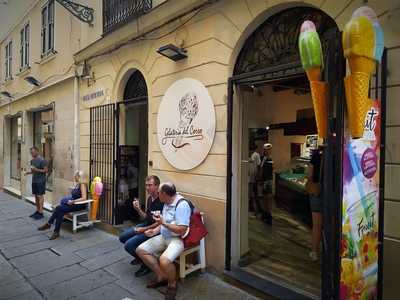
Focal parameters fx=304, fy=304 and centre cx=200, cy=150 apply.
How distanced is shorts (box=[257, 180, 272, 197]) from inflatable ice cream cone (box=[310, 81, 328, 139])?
4.44m

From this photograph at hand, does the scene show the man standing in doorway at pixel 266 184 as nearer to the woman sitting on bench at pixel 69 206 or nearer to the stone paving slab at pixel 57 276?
the stone paving slab at pixel 57 276

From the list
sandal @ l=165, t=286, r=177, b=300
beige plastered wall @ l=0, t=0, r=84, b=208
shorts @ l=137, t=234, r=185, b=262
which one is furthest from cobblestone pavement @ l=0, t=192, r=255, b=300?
beige plastered wall @ l=0, t=0, r=84, b=208

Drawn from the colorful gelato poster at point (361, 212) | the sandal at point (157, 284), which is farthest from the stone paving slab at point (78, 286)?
the colorful gelato poster at point (361, 212)

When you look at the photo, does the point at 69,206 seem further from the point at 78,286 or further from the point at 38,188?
the point at 78,286

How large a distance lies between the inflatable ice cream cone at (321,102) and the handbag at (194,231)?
2.04 m

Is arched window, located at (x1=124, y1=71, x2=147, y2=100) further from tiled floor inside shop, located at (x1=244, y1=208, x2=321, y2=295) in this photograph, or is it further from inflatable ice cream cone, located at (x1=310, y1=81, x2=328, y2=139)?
inflatable ice cream cone, located at (x1=310, y1=81, x2=328, y2=139)

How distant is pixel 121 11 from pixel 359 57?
541cm

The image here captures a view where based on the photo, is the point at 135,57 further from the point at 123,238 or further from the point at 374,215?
the point at 374,215

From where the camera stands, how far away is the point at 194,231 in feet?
12.8

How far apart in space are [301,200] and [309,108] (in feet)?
9.64

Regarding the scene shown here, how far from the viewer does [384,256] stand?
2.77m

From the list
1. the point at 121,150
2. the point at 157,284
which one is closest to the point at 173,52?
the point at 121,150

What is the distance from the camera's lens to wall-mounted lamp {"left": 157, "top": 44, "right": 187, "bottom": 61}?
458cm

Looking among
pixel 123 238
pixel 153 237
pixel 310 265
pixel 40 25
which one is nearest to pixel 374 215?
pixel 310 265
